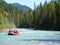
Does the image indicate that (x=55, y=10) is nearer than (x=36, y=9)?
Yes

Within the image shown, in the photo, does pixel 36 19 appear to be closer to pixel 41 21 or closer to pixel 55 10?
pixel 41 21

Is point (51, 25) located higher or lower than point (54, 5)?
lower

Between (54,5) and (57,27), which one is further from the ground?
(54,5)

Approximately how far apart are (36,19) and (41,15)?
6.81 m

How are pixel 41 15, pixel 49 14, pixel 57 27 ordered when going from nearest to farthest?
pixel 57 27
pixel 49 14
pixel 41 15

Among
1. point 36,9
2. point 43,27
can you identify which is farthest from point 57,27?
point 36,9

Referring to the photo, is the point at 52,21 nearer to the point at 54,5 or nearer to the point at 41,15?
the point at 54,5

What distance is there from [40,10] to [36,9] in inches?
474

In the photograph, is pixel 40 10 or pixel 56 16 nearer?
pixel 56 16

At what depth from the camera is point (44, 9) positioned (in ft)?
589

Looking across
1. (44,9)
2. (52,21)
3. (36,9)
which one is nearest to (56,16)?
(52,21)

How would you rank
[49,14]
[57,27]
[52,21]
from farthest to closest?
[49,14], [52,21], [57,27]

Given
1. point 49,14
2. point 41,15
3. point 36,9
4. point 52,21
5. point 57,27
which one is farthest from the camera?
point 36,9

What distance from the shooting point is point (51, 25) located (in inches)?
5871
